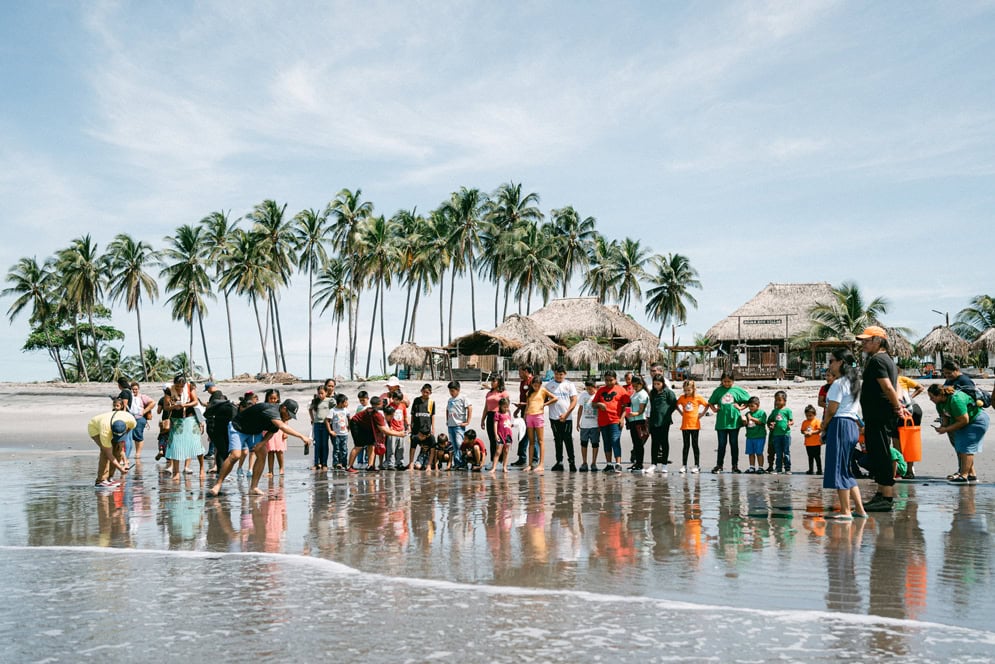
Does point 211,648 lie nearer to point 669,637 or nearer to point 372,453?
point 669,637

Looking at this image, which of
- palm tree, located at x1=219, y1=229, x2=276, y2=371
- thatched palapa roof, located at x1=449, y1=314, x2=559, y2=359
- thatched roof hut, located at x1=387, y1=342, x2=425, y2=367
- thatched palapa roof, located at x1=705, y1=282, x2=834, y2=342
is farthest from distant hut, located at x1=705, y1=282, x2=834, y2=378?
palm tree, located at x1=219, y1=229, x2=276, y2=371

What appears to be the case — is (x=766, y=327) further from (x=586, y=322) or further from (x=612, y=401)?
(x=612, y=401)

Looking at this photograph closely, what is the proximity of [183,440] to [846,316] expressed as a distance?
119 feet

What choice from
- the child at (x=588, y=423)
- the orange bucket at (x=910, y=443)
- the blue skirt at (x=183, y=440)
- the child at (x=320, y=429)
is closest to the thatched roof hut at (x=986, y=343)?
the child at (x=588, y=423)

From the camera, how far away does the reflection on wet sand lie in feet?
17.6

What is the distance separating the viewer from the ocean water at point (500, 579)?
4277 millimetres

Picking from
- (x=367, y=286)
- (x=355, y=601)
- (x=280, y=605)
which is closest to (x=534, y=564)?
(x=355, y=601)

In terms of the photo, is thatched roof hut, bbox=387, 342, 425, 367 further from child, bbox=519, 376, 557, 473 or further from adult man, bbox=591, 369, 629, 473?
adult man, bbox=591, 369, 629, 473

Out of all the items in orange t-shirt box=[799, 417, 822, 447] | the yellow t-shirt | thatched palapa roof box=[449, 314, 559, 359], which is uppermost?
thatched palapa roof box=[449, 314, 559, 359]

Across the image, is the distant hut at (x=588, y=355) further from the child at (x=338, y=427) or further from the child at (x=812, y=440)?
the child at (x=812, y=440)

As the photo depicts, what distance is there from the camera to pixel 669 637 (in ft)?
14.3

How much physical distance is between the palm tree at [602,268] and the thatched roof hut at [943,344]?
27663 millimetres

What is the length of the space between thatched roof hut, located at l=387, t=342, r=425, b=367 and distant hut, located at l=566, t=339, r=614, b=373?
8.24m

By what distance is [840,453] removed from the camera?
7828 mm
